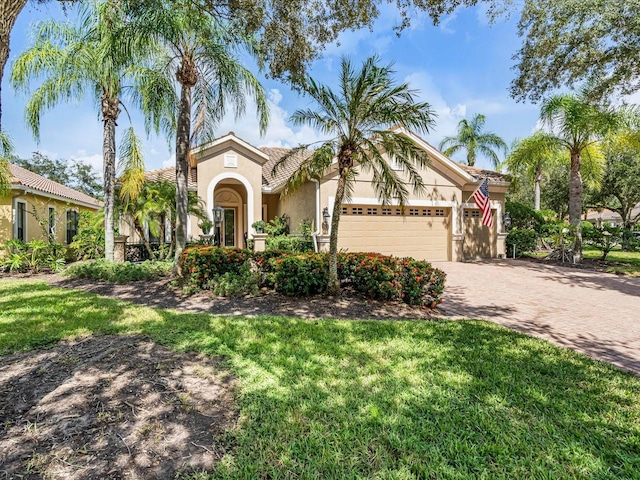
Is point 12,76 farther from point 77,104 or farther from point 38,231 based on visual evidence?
point 38,231

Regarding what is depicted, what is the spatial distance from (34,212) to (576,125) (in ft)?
78.6

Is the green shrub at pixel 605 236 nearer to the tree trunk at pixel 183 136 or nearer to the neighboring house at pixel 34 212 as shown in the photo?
the tree trunk at pixel 183 136

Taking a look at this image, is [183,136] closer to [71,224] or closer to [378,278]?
[378,278]

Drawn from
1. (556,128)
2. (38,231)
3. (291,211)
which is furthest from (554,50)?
(38,231)

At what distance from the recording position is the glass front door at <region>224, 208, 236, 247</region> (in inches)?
755

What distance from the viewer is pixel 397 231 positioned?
14898mm

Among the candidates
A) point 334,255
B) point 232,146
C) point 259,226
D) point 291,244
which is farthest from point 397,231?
point 232,146

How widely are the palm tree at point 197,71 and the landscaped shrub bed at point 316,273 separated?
5.93ft

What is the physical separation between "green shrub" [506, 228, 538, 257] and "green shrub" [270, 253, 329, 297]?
13686mm

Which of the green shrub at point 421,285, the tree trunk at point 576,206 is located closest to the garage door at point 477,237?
the tree trunk at point 576,206

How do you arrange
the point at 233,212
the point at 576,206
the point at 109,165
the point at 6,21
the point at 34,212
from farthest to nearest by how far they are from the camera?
the point at 233,212
the point at 576,206
the point at 34,212
the point at 109,165
the point at 6,21

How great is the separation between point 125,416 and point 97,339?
7.97 feet

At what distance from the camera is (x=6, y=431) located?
277cm

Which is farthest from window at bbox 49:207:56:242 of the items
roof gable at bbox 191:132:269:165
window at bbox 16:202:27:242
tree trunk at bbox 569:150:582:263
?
tree trunk at bbox 569:150:582:263
